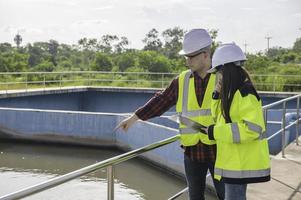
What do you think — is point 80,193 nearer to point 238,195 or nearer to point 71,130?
point 71,130

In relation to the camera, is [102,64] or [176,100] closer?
[176,100]

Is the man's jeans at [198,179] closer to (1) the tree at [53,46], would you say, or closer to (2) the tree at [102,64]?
(2) the tree at [102,64]

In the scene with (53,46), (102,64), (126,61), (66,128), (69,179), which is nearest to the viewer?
(69,179)

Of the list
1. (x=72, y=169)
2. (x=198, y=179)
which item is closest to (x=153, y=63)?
(x=72, y=169)

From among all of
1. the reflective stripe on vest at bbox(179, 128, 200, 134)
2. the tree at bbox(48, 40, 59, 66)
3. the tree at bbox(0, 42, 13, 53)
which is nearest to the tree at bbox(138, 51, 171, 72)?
the reflective stripe on vest at bbox(179, 128, 200, 134)

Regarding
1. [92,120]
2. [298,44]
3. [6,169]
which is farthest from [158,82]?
[298,44]

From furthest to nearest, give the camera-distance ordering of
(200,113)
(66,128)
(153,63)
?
(153,63), (66,128), (200,113)

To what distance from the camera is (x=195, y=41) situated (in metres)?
2.47

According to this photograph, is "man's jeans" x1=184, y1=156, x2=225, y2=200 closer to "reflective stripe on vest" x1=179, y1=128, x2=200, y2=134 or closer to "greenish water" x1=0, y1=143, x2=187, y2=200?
"reflective stripe on vest" x1=179, y1=128, x2=200, y2=134

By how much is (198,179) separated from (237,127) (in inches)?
28.1

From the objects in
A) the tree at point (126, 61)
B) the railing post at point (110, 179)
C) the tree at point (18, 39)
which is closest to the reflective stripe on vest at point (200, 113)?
the railing post at point (110, 179)

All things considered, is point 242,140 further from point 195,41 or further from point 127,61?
point 127,61

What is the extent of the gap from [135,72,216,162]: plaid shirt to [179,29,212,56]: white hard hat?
7.2 inches

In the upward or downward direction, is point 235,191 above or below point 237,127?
below
